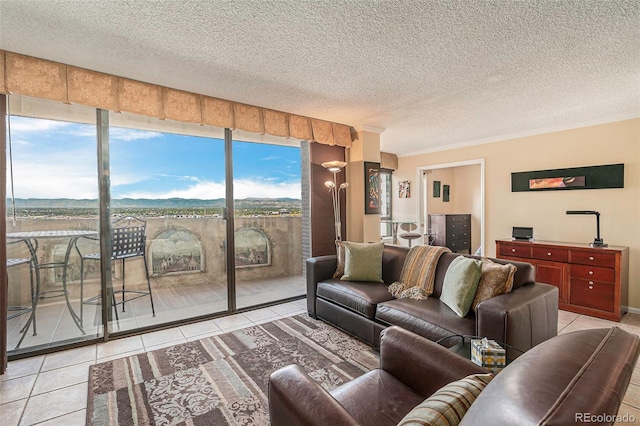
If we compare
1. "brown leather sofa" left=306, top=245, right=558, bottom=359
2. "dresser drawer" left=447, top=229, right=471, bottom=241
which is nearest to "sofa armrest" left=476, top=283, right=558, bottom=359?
"brown leather sofa" left=306, top=245, right=558, bottom=359

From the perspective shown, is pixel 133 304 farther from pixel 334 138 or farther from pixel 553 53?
pixel 553 53

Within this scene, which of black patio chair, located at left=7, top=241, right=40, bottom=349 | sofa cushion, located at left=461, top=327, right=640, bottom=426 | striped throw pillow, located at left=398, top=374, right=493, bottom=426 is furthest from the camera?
black patio chair, located at left=7, top=241, right=40, bottom=349

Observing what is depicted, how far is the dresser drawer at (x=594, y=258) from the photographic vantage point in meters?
3.39

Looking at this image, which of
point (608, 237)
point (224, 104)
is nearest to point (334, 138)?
point (224, 104)

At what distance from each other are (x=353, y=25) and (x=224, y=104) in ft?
6.15

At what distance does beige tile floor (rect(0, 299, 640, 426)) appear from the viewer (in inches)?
73.5

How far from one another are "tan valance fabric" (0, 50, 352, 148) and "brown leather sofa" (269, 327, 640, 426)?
2.82 meters

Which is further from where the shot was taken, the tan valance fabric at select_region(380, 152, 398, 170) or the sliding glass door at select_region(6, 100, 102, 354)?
the tan valance fabric at select_region(380, 152, 398, 170)

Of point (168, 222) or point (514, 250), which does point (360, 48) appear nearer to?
point (168, 222)

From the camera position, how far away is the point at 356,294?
2826 mm

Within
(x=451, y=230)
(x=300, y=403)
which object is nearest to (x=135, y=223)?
(x=300, y=403)

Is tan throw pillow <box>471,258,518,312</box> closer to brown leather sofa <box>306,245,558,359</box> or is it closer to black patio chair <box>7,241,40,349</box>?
brown leather sofa <box>306,245,558,359</box>

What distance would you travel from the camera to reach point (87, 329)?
287 centimetres

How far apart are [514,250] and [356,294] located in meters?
2.79
